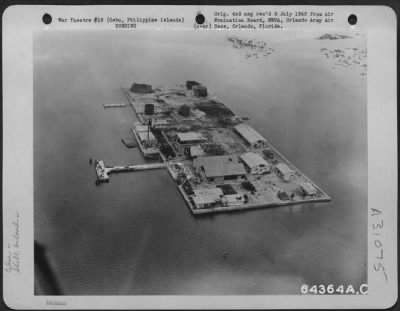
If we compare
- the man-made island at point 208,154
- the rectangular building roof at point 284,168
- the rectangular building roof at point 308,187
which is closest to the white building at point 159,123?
the man-made island at point 208,154

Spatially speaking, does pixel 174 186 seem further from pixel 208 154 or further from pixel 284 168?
pixel 284 168

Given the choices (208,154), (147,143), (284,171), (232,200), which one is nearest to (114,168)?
(147,143)

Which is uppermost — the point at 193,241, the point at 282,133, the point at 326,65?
the point at 326,65

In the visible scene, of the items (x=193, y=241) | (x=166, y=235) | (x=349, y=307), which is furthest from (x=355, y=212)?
(x=166, y=235)

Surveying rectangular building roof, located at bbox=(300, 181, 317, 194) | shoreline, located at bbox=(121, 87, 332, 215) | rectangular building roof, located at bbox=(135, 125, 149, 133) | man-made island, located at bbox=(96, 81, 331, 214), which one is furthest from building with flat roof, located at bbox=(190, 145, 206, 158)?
rectangular building roof, located at bbox=(300, 181, 317, 194)

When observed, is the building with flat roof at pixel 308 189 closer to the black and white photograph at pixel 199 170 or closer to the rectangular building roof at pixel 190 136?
the black and white photograph at pixel 199 170

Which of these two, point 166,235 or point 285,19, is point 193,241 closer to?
point 166,235
